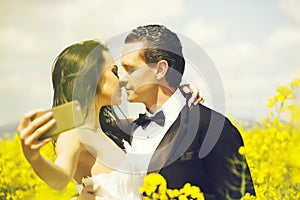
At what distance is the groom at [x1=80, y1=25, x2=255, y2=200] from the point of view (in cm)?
243

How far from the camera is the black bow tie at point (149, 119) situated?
2.50 metres

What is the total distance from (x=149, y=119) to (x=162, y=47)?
265mm

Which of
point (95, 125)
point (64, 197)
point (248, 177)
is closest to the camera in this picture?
point (248, 177)

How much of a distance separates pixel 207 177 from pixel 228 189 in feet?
0.28

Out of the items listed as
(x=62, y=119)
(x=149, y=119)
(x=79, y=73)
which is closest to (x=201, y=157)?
(x=149, y=119)

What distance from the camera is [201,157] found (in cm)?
245

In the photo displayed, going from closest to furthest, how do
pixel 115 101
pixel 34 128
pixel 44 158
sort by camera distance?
pixel 34 128, pixel 44 158, pixel 115 101

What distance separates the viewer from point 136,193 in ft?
8.33

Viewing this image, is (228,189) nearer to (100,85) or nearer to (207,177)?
(207,177)

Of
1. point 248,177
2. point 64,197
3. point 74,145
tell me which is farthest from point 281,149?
point 64,197

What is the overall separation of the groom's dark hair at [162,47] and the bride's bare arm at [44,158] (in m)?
0.39

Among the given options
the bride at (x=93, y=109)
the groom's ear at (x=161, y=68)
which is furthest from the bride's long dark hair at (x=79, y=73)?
the groom's ear at (x=161, y=68)

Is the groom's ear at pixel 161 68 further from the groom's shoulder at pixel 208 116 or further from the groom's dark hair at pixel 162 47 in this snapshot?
the groom's shoulder at pixel 208 116

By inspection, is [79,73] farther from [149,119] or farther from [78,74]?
[149,119]
